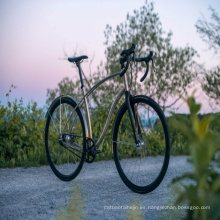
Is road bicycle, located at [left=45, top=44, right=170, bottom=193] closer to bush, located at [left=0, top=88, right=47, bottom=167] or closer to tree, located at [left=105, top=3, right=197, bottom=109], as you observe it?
bush, located at [left=0, top=88, right=47, bottom=167]

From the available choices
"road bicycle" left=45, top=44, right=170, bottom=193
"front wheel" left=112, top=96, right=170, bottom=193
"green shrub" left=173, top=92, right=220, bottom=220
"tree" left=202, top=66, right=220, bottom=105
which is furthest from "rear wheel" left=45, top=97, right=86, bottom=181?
"tree" left=202, top=66, right=220, bottom=105

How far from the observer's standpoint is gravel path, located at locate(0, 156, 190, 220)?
2.72 m

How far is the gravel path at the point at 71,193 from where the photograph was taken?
2.72m

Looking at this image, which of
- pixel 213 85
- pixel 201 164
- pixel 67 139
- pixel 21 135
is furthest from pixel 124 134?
pixel 213 85

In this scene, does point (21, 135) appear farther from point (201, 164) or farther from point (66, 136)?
point (201, 164)

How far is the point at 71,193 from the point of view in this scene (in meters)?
3.36

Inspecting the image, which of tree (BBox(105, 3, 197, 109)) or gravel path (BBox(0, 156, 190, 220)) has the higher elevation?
tree (BBox(105, 3, 197, 109))

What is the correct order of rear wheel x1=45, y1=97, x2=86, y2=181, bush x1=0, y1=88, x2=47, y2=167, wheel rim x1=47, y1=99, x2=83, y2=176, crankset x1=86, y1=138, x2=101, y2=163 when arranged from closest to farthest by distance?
crankset x1=86, y1=138, x2=101, y2=163
rear wheel x1=45, y1=97, x2=86, y2=181
wheel rim x1=47, y1=99, x2=83, y2=176
bush x1=0, y1=88, x2=47, y2=167

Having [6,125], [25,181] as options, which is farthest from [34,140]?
[25,181]

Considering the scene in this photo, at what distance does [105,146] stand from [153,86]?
6.90 m

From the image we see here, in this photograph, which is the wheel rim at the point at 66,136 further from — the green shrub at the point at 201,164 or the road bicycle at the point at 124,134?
the green shrub at the point at 201,164

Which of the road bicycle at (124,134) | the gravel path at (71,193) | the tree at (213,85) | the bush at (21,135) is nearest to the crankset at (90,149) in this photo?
the road bicycle at (124,134)

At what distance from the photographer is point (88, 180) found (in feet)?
13.2

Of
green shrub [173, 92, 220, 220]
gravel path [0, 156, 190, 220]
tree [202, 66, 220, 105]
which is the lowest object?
gravel path [0, 156, 190, 220]
